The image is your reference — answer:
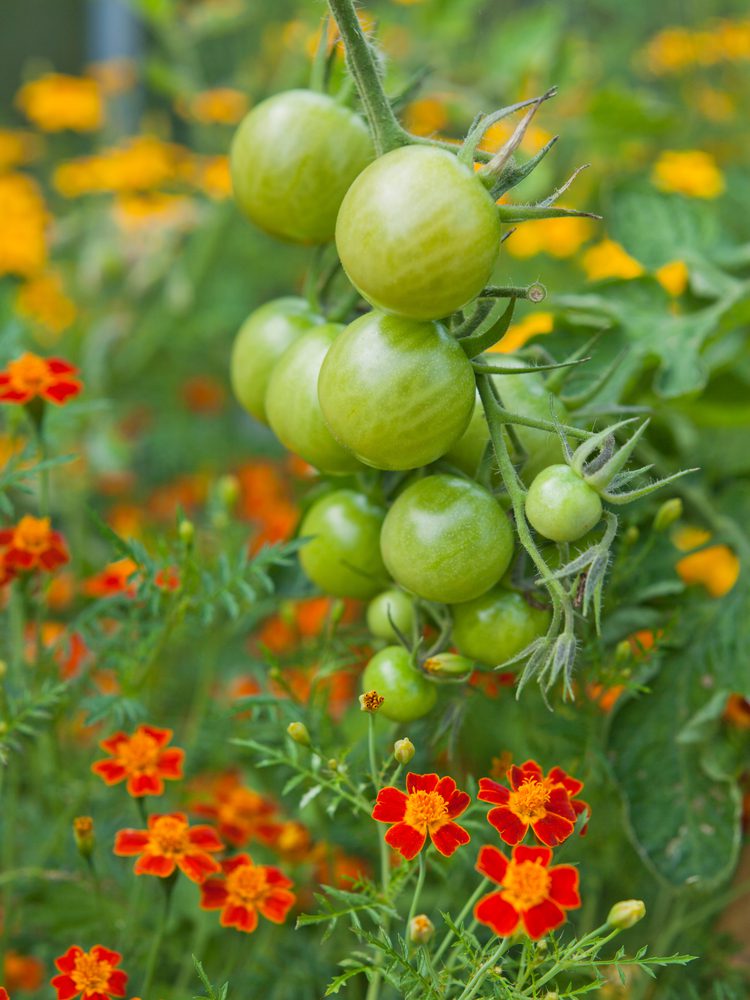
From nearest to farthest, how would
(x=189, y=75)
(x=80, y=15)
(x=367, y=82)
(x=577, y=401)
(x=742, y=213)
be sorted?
(x=367, y=82) < (x=577, y=401) < (x=742, y=213) < (x=189, y=75) < (x=80, y=15)

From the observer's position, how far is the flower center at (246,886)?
570mm

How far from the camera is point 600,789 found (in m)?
0.71

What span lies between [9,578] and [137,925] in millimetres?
241

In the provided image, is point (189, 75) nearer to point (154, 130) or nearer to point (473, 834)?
point (154, 130)

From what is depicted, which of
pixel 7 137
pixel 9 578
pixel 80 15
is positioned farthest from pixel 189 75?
pixel 9 578

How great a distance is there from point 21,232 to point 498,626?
1.17 m

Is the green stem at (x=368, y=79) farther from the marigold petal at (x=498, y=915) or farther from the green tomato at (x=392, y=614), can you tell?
the marigold petal at (x=498, y=915)

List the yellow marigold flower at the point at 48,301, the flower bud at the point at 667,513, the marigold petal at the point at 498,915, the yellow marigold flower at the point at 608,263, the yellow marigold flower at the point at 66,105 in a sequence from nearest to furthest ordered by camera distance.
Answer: the marigold petal at the point at 498,915 → the flower bud at the point at 667,513 → the yellow marigold flower at the point at 608,263 → the yellow marigold flower at the point at 48,301 → the yellow marigold flower at the point at 66,105

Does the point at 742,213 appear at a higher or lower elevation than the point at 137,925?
lower

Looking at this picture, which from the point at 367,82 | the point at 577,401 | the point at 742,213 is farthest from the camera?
the point at 742,213

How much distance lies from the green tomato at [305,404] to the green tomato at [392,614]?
0.08m

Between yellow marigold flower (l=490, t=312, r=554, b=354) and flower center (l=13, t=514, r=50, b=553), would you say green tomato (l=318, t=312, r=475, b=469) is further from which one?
yellow marigold flower (l=490, t=312, r=554, b=354)

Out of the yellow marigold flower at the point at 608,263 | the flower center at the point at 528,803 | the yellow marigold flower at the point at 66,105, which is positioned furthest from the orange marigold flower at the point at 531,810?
the yellow marigold flower at the point at 66,105

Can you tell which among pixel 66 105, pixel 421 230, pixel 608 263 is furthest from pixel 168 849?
pixel 66 105
